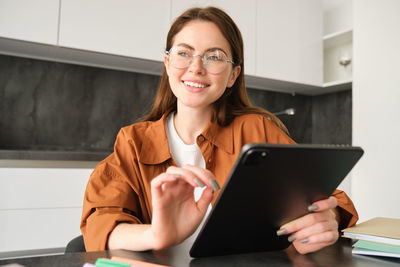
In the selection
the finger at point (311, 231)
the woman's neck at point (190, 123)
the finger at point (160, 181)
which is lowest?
the finger at point (311, 231)

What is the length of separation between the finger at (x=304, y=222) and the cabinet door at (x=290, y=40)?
2198 mm

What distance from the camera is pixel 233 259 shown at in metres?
0.56

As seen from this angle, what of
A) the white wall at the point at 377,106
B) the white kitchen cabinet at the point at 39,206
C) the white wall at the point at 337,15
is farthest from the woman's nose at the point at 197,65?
the white wall at the point at 337,15

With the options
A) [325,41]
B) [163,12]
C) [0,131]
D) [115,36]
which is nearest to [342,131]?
[325,41]

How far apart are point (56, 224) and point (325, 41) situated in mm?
2592

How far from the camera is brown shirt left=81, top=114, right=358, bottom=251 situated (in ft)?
2.56

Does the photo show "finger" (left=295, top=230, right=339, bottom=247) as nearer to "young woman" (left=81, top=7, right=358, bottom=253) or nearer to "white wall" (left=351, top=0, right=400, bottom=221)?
"young woman" (left=81, top=7, right=358, bottom=253)

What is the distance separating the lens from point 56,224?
184cm

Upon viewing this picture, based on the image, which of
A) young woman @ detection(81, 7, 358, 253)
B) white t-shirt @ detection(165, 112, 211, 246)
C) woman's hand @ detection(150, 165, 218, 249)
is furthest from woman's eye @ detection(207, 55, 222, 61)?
woman's hand @ detection(150, 165, 218, 249)

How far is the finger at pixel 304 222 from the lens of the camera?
23.9 inches

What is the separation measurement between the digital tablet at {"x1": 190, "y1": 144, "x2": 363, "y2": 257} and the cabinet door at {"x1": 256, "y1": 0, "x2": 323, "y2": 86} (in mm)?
2234

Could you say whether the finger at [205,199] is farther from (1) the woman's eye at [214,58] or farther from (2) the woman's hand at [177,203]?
(1) the woman's eye at [214,58]

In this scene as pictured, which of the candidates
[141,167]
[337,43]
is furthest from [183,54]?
[337,43]

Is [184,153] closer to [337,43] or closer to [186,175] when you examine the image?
[186,175]
